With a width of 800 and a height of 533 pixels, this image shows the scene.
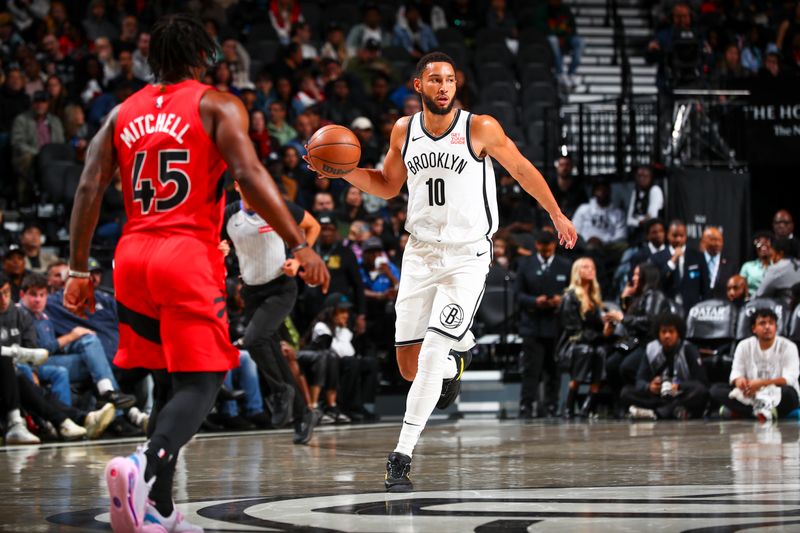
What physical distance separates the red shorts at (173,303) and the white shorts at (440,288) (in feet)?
6.56

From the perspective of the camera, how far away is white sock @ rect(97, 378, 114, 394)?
1055 cm

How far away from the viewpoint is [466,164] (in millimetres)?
6434

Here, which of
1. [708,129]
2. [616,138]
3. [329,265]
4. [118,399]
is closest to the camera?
[118,399]

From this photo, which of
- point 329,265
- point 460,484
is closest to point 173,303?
point 460,484

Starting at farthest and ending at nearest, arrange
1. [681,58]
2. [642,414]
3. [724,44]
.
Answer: [724,44], [681,58], [642,414]

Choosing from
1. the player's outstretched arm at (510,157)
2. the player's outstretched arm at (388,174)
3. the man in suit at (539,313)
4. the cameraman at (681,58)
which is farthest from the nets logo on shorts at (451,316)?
the cameraman at (681,58)

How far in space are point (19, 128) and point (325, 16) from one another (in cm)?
626

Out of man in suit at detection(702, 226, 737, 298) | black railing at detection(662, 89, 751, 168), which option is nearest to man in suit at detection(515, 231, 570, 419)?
man in suit at detection(702, 226, 737, 298)

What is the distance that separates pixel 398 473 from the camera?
5.79 meters

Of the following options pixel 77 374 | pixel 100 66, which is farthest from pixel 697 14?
pixel 77 374

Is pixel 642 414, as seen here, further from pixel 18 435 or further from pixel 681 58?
pixel 18 435

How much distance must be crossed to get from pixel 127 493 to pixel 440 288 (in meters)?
2.69

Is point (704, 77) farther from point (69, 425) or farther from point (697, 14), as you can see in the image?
point (69, 425)

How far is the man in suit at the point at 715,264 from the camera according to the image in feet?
44.5
